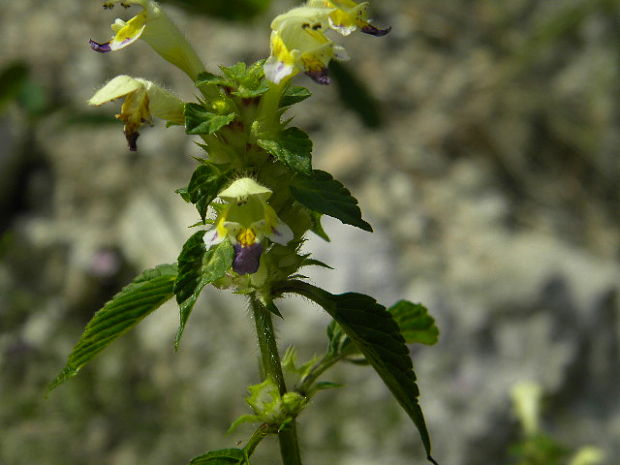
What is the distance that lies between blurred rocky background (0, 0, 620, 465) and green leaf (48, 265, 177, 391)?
1.50m

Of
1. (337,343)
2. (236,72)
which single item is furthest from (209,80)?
(337,343)

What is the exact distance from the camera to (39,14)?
12.4ft

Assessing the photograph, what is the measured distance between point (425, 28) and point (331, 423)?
7.72 ft

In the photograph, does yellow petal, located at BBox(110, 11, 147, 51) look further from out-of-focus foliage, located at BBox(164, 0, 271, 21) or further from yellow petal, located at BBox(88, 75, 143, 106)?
out-of-focus foliage, located at BBox(164, 0, 271, 21)

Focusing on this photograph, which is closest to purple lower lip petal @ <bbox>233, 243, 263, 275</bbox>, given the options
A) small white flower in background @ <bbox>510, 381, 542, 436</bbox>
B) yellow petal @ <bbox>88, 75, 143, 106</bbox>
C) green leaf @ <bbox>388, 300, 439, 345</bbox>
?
yellow petal @ <bbox>88, 75, 143, 106</bbox>

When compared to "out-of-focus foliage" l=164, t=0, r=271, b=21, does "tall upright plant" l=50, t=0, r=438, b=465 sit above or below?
below

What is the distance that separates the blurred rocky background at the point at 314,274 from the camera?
292 cm

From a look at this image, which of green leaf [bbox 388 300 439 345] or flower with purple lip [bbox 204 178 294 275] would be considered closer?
flower with purple lip [bbox 204 178 294 275]

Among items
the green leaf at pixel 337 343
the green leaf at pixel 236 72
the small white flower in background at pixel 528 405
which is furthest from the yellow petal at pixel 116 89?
the small white flower in background at pixel 528 405

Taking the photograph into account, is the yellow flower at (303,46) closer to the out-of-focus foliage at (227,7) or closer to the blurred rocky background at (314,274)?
the out-of-focus foliage at (227,7)

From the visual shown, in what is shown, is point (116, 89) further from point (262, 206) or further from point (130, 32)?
point (262, 206)

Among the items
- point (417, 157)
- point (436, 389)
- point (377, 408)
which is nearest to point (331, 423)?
point (377, 408)

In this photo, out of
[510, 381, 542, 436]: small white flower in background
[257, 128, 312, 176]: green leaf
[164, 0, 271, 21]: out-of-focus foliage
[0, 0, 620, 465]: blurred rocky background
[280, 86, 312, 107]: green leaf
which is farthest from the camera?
[0, 0, 620, 465]: blurred rocky background

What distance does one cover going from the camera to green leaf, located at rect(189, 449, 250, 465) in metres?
0.85
